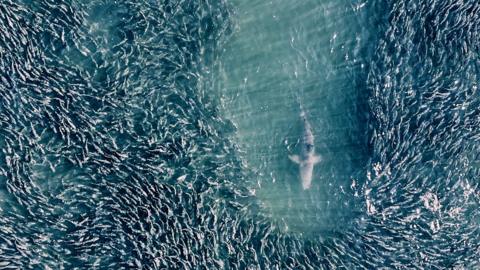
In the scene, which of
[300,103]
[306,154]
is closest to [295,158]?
[306,154]

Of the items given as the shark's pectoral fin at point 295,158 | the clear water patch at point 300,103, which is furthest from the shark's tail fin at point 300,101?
the shark's pectoral fin at point 295,158

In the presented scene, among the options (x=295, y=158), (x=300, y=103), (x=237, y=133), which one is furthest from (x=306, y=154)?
(x=237, y=133)

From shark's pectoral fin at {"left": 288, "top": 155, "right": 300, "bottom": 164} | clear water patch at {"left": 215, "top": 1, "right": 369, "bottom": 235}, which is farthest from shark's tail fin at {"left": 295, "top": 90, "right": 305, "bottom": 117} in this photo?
shark's pectoral fin at {"left": 288, "top": 155, "right": 300, "bottom": 164}

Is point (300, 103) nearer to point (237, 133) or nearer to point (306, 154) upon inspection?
point (306, 154)

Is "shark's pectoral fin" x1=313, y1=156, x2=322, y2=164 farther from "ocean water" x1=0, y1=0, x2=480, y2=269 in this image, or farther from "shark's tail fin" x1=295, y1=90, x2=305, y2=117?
"shark's tail fin" x1=295, y1=90, x2=305, y2=117

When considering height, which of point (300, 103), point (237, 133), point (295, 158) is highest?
point (300, 103)

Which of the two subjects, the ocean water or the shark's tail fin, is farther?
the shark's tail fin

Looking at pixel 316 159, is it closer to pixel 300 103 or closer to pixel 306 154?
pixel 306 154

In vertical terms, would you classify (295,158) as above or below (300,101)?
below

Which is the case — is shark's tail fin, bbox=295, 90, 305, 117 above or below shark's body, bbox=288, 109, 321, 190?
above

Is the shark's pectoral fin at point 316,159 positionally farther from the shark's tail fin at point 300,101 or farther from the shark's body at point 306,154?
the shark's tail fin at point 300,101
